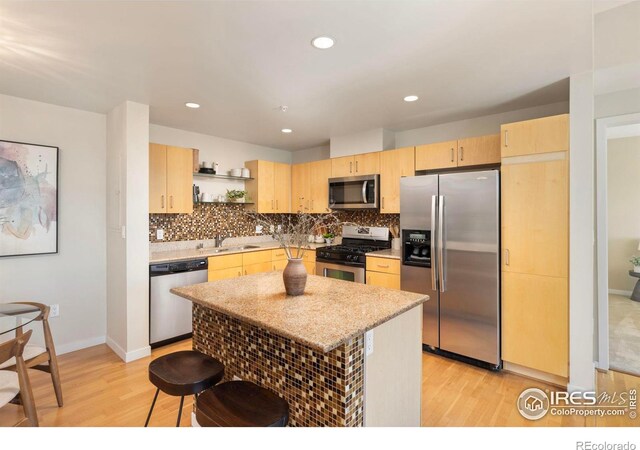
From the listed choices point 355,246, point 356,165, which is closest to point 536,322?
point 355,246

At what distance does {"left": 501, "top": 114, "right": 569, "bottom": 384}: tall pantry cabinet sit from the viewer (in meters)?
2.50

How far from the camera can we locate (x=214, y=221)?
14.6 feet

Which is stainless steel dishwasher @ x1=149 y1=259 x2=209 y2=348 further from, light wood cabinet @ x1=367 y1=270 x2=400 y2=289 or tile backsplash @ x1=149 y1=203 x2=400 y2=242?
light wood cabinet @ x1=367 y1=270 x2=400 y2=289

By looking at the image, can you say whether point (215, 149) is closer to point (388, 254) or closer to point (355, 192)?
point (355, 192)

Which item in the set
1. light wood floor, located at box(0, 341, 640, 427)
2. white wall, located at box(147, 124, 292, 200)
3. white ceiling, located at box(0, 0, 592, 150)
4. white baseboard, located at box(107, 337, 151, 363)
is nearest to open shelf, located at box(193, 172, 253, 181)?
white wall, located at box(147, 124, 292, 200)

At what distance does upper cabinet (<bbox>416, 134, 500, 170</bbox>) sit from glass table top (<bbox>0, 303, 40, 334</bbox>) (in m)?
3.64

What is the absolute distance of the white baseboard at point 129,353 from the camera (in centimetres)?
303

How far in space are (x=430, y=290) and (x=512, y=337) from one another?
76 centimetres

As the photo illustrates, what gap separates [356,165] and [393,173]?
55 centimetres

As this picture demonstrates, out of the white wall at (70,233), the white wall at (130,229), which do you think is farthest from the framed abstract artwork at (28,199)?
the white wall at (130,229)

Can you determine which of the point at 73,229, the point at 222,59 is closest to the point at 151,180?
the point at 73,229

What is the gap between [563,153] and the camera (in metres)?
2.49

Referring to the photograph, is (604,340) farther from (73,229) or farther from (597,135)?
(73,229)
